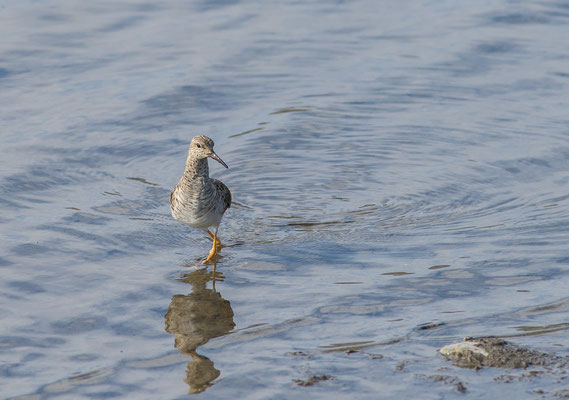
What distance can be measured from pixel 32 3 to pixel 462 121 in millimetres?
10683

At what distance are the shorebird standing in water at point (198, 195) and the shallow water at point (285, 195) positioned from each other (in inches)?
17.8

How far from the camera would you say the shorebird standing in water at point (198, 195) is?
9383mm

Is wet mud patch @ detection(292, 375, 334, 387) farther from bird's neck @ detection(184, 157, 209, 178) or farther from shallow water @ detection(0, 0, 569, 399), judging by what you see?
bird's neck @ detection(184, 157, 209, 178)

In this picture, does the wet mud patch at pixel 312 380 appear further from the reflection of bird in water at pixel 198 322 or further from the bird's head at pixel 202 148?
the bird's head at pixel 202 148

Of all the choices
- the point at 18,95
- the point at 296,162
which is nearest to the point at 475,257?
the point at 296,162

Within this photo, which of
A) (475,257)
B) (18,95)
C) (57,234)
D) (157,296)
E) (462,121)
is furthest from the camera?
(18,95)

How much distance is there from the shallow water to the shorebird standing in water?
45 centimetres

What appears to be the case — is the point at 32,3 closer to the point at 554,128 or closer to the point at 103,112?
the point at 103,112

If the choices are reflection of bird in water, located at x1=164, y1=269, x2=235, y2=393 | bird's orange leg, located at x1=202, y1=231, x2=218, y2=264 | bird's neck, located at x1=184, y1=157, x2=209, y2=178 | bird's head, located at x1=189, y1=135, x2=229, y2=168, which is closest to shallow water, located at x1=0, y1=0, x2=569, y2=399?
reflection of bird in water, located at x1=164, y1=269, x2=235, y2=393

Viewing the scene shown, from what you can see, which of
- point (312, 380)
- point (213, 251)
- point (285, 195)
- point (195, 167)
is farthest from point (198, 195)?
point (312, 380)

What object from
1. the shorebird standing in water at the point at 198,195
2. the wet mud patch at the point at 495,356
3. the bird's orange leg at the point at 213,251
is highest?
the shorebird standing in water at the point at 198,195

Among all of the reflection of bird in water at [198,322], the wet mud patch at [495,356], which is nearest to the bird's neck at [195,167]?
the reflection of bird in water at [198,322]

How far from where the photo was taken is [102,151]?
12617mm

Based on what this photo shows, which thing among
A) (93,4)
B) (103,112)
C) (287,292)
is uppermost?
(93,4)
